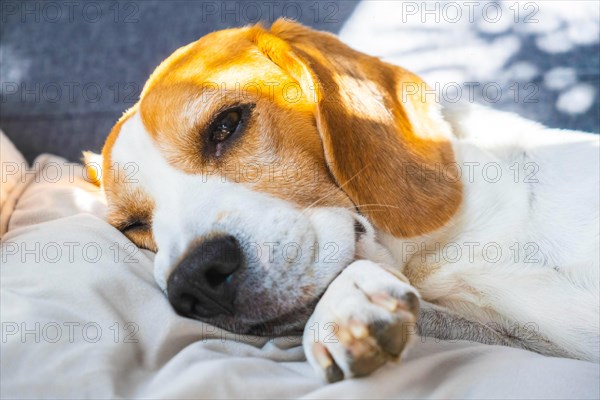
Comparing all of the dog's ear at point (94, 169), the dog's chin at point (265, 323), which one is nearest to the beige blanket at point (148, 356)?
the dog's chin at point (265, 323)

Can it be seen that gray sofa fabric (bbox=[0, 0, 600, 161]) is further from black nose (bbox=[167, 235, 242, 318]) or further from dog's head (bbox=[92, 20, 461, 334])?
black nose (bbox=[167, 235, 242, 318])

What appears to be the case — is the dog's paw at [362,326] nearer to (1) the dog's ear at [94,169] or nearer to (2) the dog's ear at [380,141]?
(2) the dog's ear at [380,141]

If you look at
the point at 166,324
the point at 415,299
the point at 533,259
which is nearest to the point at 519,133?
the point at 533,259

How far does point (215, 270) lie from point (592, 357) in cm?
101

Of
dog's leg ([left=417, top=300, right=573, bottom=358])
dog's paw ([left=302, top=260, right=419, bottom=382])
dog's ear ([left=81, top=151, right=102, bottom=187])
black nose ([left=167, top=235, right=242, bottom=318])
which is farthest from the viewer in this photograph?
dog's ear ([left=81, top=151, right=102, bottom=187])

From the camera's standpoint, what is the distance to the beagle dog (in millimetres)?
1406

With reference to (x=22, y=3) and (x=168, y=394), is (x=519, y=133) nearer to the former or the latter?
(x=168, y=394)

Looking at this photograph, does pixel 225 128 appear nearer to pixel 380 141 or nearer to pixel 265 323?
pixel 380 141

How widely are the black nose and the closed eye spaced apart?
36 cm

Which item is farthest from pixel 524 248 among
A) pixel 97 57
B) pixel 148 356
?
pixel 97 57

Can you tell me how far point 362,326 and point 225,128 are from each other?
75 centimetres

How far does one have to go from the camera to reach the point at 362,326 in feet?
3.85

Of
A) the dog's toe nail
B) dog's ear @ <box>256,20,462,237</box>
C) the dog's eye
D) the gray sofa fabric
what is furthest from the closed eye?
the gray sofa fabric

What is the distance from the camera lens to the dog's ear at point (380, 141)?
1627 millimetres
